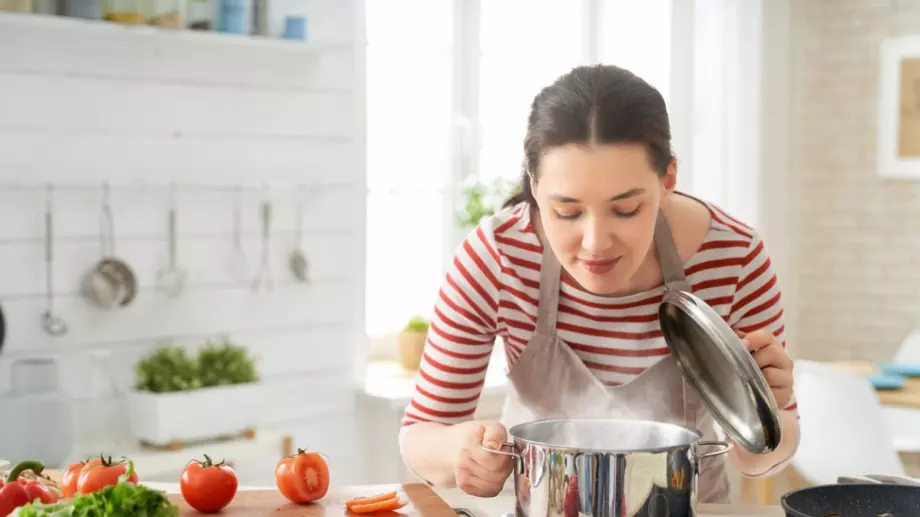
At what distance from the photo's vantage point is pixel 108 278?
9.94ft

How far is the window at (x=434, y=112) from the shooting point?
12.9 feet

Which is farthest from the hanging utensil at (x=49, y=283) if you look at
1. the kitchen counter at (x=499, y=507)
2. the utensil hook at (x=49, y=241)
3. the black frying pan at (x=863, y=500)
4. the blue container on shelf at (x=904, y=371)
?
the blue container on shelf at (x=904, y=371)

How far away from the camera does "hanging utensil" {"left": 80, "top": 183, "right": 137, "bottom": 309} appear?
3000 mm

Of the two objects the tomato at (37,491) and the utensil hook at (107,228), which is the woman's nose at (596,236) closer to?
the tomato at (37,491)

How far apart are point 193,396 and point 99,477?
157 cm

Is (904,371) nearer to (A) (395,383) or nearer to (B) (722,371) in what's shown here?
(A) (395,383)

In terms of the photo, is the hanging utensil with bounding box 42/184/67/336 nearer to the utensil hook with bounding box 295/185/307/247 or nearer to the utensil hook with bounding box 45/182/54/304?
the utensil hook with bounding box 45/182/54/304

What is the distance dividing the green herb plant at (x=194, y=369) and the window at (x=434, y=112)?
85 centimetres

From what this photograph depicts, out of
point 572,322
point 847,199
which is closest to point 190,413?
point 572,322

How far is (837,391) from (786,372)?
5.57ft

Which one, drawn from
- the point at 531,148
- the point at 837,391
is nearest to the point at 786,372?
the point at 531,148

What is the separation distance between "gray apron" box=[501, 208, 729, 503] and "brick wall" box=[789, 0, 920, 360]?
129 inches

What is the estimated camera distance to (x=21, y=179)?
2.88m

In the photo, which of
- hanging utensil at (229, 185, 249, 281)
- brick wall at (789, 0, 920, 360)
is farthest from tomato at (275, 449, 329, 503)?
brick wall at (789, 0, 920, 360)
